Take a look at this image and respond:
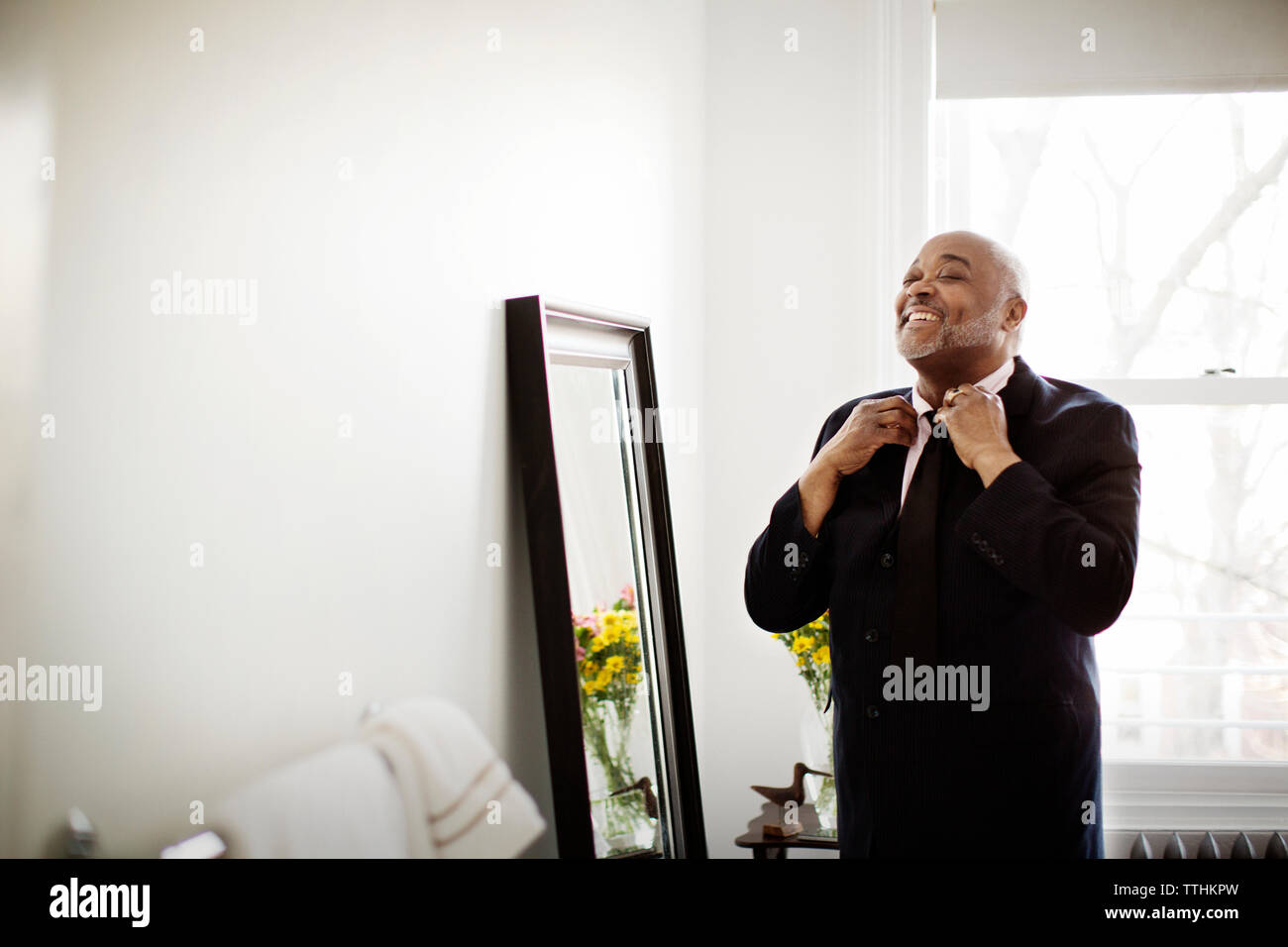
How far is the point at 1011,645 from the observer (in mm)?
1192

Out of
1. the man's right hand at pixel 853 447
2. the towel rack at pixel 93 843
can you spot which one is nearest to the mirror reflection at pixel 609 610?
the man's right hand at pixel 853 447

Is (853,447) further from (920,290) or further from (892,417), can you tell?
(920,290)

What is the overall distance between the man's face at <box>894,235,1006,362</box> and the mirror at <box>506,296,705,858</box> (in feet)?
1.72

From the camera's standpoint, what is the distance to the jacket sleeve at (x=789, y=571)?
1.32m

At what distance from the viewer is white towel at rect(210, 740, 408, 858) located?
0.99 m

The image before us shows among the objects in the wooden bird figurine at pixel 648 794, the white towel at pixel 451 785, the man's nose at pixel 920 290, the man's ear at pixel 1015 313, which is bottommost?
the wooden bird figurine at pixel 648 794

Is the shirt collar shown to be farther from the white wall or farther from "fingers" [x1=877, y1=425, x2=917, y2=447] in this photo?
the white wall

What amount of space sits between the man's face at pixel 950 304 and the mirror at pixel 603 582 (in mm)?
524

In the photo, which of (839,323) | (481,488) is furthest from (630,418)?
(839,323)

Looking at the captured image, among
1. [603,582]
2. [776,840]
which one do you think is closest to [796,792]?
[776,840]

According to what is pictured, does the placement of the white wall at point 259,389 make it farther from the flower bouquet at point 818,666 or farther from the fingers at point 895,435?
the flower bouquet at point 818,666

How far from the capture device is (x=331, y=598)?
3.74 feet

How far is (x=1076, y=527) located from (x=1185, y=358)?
1.54 meters

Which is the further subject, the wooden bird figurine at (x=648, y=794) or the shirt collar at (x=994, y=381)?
the wooden bird figurine at (x=648, y=794)
